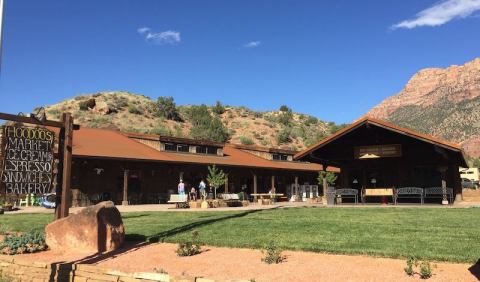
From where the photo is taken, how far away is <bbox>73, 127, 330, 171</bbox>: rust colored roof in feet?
89.6

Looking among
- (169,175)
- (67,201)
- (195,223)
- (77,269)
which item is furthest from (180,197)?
(77,269)

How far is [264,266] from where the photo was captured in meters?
7.59

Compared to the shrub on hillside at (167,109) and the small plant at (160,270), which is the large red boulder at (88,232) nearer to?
the small plant at (160,270)

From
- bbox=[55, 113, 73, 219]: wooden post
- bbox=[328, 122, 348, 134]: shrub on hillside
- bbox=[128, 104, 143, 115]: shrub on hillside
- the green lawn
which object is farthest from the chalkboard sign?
bbox=[328, 122, 348, 134]: shrub on hillside

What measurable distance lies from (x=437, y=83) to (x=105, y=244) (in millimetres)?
189553

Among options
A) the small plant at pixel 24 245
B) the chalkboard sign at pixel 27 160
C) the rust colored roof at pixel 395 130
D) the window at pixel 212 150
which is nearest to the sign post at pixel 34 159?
the chalkboard sign at pixel 27 160

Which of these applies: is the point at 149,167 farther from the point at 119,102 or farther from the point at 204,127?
the point at 119,102

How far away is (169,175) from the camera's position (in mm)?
32125

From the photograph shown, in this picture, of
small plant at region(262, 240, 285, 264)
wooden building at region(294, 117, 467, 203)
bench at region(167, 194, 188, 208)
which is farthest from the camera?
bench at region(167, 194, 188, 208)

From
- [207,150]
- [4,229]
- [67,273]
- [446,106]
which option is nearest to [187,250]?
[67,273]

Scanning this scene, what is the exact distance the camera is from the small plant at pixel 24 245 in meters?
10.0

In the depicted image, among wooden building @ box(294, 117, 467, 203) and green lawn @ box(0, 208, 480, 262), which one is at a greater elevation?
wooden building @ box(294, 117, 467, 203)

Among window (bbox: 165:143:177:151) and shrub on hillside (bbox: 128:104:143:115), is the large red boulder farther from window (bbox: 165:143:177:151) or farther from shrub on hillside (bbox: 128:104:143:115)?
shrub on hillside (bbox: 128:104:143:115)

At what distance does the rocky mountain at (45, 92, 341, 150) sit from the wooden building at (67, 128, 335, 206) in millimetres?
27060
